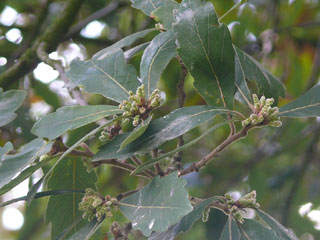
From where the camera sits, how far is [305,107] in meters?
0.91

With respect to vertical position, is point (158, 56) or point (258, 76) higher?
point (158, 56)

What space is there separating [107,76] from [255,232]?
0.44 metres

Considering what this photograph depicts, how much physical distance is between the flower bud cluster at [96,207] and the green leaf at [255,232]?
267 mm

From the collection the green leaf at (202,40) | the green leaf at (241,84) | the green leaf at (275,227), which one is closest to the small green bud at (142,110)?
the green leaf at (202,40)

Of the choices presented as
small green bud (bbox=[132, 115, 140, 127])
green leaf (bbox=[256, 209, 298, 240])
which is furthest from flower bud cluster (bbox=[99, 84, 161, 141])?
green leaf (bbox=[256, 209, 298, 240])

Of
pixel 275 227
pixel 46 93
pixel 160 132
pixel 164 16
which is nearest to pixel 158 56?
pixel 164 16

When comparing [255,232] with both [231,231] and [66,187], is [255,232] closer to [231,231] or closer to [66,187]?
[231,231]

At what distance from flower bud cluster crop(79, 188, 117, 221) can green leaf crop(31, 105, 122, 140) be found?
0.17 meters

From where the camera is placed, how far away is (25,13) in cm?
240

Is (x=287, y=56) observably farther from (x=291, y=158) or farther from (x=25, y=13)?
(x=25, y=13)

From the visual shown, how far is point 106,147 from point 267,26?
1733 mm

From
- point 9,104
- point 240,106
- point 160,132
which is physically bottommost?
point 240,106

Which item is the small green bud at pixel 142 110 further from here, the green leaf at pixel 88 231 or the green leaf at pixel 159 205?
the green leaf at pixel 88 231

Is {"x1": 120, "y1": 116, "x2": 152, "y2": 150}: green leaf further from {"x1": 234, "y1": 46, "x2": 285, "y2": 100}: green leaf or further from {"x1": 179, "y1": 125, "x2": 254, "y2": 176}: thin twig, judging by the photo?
{"x1": 234, "y1": 46, "x2": 285, "y2": 100}: green leaf
